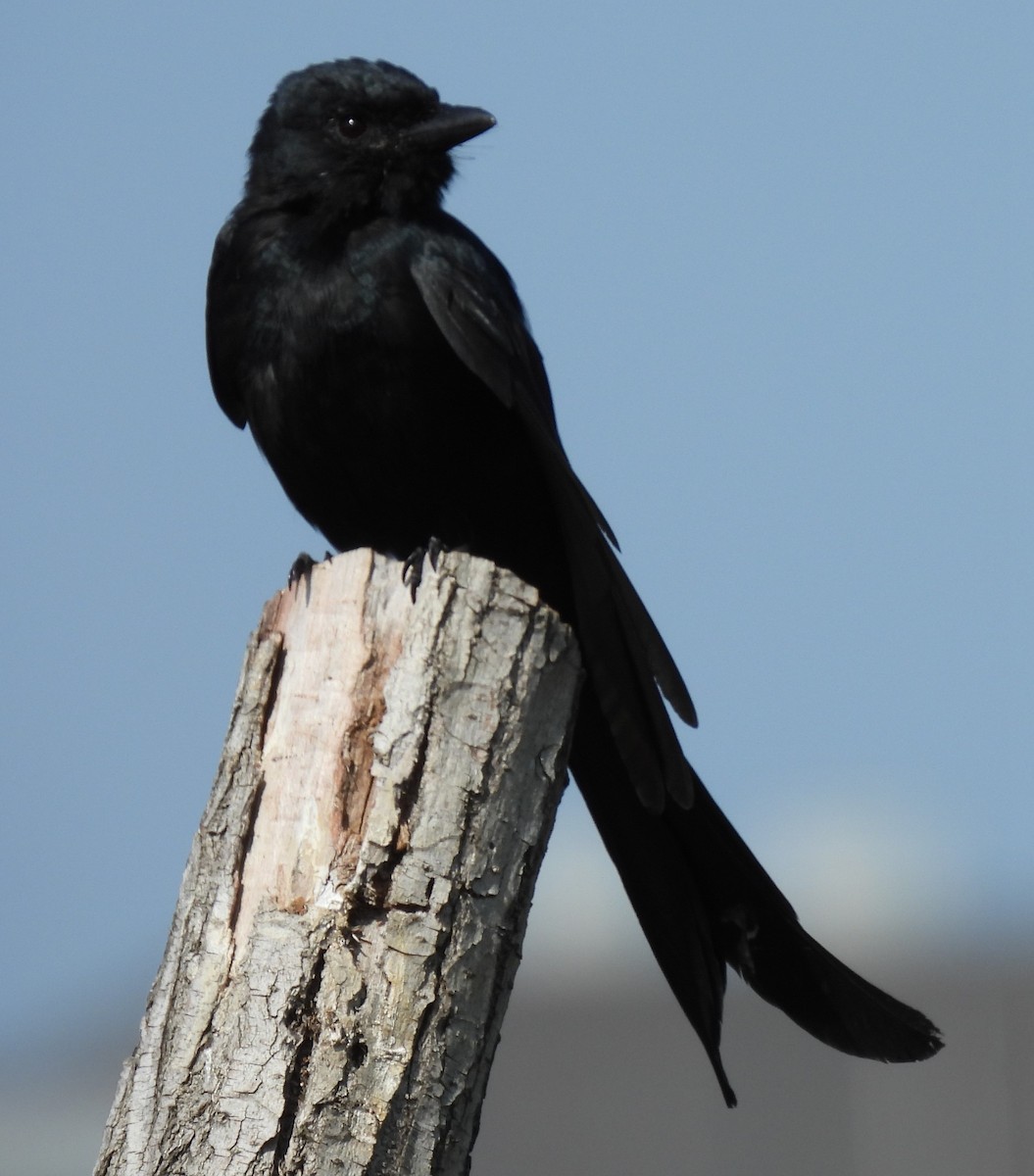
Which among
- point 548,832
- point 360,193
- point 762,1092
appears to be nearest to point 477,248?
point 360,193

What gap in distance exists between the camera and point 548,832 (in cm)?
340

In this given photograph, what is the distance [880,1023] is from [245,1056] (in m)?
1.48

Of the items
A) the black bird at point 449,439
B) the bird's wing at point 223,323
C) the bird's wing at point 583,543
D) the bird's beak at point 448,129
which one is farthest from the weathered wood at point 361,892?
the bird's beak at point 448,129

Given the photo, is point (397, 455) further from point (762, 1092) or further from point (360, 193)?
point (762, 1092)

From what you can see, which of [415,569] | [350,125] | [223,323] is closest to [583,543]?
[415,569]

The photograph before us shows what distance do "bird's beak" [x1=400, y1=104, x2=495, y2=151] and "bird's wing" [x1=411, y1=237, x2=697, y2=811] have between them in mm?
343

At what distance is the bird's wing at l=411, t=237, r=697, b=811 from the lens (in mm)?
4020

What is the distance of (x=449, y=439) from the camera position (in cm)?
469

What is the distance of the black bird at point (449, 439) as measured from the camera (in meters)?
4.03

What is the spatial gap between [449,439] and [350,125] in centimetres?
108

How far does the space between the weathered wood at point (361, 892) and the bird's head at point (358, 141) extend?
1792 mm

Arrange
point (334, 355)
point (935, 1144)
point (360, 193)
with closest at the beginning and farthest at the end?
point (334, 355) < point (360, 193) < point (935, 1144)

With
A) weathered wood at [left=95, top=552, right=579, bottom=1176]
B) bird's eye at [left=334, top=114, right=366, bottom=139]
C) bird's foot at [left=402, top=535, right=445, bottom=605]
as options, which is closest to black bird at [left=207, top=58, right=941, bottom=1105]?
bird's eye at [left=334, top=114, right=366, bottom=139]

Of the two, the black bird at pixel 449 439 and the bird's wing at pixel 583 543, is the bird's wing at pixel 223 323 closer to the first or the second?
the black bird at pixel 449 439
